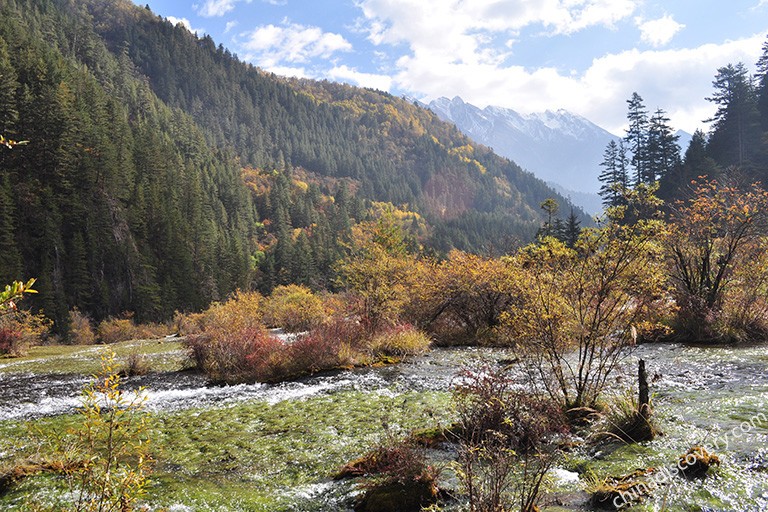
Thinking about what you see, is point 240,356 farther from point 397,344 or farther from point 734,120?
point 734,120

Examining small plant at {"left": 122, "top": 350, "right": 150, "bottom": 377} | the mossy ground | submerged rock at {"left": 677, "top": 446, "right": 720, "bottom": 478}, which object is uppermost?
submerged rock at {"left": 677, "top": 446, "right": 720, "bottom": 478}

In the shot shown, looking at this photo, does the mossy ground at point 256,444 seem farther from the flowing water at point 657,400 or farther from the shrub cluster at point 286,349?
the shrub cluster at point 286,349

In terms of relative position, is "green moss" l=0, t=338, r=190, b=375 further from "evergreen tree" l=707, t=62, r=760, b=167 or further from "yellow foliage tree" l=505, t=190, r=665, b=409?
"evergreen tree" l=707, t=62, r=760, b=167

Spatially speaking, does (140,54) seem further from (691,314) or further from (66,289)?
(691,314)

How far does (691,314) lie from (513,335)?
1333cm

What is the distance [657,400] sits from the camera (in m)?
10.7

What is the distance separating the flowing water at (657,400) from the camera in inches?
245

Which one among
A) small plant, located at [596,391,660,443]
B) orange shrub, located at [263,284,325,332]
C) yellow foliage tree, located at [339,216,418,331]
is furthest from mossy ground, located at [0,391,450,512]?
orange shrub, located at [263,284,325,332]

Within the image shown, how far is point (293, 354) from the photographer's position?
61.6 feet

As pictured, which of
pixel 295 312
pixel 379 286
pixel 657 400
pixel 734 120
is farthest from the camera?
pixel 734 120

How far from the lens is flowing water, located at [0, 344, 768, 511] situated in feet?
20.4

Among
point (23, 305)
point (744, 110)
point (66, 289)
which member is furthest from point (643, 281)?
point (744, 110)

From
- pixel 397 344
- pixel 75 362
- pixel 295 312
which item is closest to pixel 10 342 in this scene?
pixel 75 362

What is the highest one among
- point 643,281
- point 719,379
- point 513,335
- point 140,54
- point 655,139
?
point 140,54
